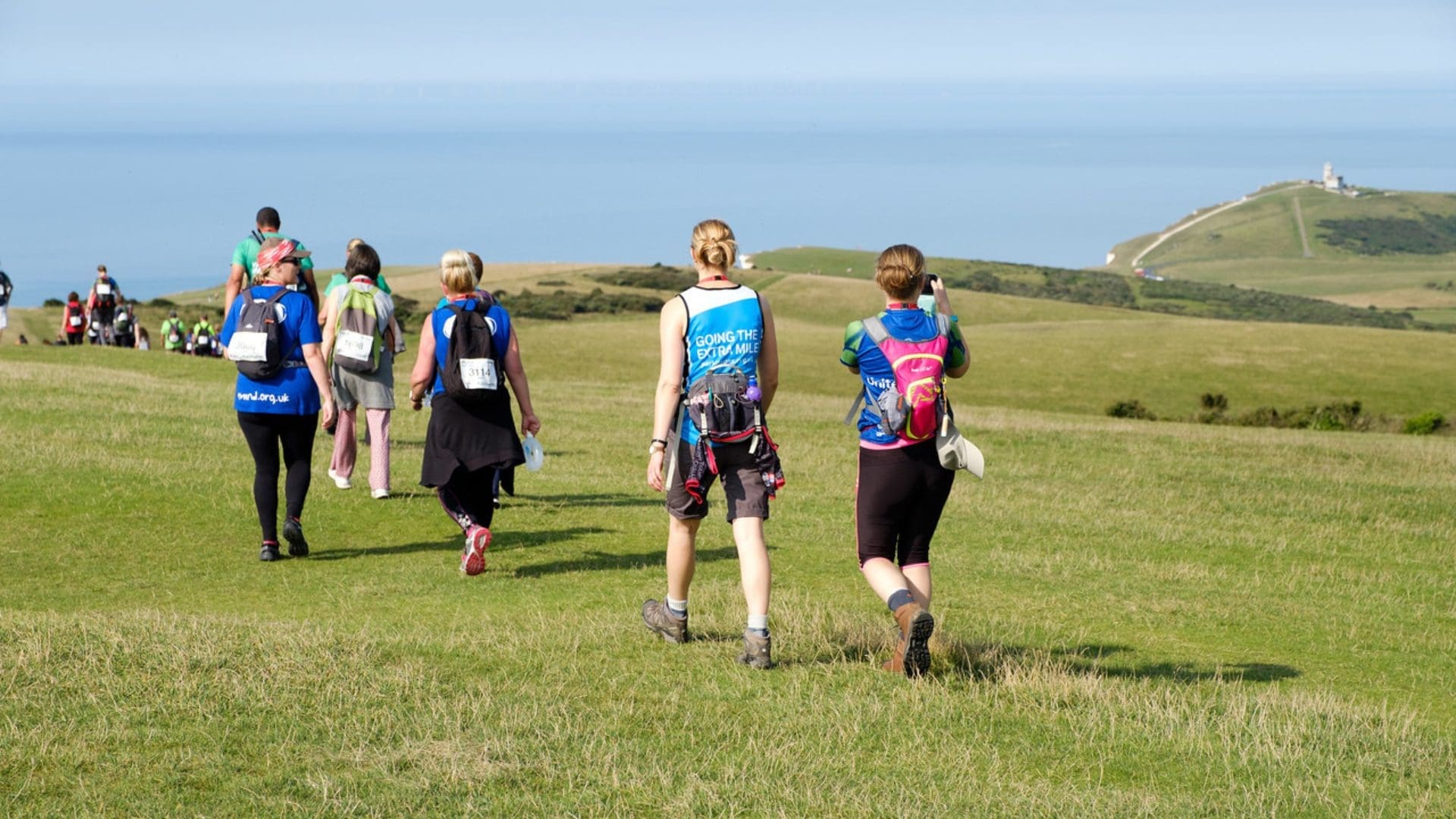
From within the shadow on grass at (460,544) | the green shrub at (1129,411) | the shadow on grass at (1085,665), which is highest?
the shadow on grass at (1085,665)

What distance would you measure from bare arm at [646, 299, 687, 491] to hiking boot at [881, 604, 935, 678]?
1428 millimetres

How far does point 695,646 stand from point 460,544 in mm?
4886

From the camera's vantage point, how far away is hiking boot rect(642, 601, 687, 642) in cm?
834

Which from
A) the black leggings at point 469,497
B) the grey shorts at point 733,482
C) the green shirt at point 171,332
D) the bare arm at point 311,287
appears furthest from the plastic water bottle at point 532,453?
the green shirt at point 171,332

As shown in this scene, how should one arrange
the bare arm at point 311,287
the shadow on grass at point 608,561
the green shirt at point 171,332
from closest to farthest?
the shadow on grass at point 608,561 < the bare arm at point 311,287 < the green shirt at point 171,332

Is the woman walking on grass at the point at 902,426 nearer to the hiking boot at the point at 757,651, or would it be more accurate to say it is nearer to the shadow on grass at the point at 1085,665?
the shadow on grass at the point at 1085,665

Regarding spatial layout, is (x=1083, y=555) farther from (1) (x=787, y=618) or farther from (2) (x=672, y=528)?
(2) (x=672, y=528)

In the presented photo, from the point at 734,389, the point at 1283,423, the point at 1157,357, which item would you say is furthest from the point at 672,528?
the point at 1157,357

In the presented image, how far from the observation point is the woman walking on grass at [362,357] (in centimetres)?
1363

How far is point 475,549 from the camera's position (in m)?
10.8

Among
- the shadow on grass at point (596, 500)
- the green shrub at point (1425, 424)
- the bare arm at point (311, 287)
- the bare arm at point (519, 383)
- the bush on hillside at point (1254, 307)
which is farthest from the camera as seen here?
the bush on hillside at point (1254, 307)

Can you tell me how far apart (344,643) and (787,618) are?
2.67 metres

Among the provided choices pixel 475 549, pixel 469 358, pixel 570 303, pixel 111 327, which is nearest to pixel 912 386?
pixel 469 358

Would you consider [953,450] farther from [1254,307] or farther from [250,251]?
[1254,307]
